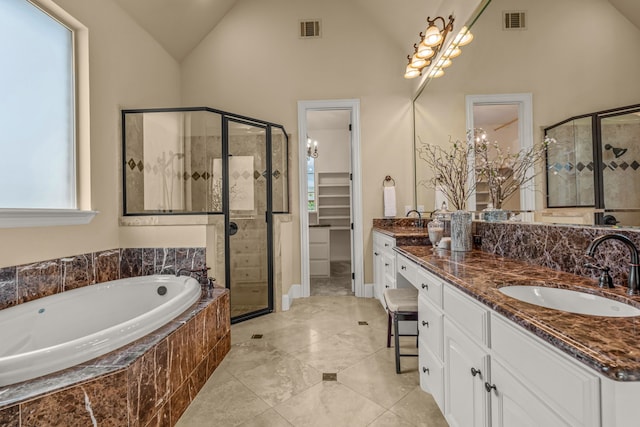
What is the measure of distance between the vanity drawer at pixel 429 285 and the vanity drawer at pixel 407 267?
73 millimetres

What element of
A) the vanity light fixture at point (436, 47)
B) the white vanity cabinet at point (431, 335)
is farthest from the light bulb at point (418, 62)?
the white vanity cabinet at point (431, 335)

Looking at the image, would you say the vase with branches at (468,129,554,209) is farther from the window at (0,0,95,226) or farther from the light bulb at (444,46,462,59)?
the window at (0,0,95,226)

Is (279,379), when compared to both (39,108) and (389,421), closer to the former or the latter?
(389,421)

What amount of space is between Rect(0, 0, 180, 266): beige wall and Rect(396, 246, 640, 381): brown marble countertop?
7.91 ft

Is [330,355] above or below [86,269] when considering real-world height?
below

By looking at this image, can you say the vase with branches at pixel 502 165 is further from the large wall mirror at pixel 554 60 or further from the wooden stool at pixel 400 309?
the wooden stool at pixel 400 309

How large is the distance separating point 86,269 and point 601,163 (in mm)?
3072

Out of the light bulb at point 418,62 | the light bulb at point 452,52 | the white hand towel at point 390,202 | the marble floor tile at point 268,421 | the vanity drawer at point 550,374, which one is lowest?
the marble floor tile at point 268,421

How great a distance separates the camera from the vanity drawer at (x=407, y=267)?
5.84 ft

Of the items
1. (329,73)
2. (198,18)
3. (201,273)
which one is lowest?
(201,273)

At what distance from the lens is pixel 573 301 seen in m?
1.01

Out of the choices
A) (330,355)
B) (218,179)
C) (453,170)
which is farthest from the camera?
(218,179)

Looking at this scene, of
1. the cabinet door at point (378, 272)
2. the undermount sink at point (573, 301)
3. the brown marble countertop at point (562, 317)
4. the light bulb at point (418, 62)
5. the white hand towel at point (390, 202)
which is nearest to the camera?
the brown marble countertop at point (562, 317)

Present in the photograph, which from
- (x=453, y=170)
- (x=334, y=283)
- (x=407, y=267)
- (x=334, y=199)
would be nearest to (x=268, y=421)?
(x=407, y=267)
